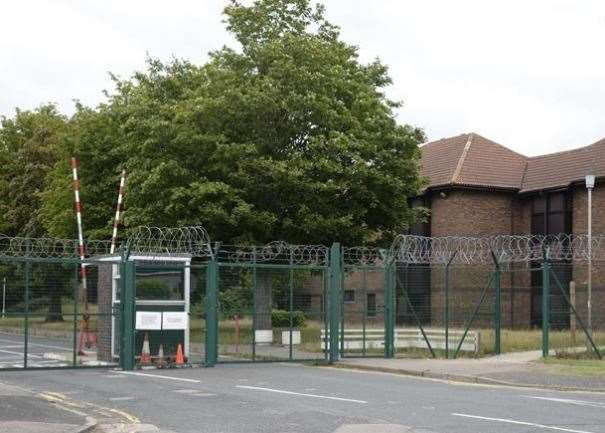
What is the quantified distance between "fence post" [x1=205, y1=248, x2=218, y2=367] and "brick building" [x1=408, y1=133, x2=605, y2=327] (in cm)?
1945

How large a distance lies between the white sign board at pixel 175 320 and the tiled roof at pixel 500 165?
69.9 feet

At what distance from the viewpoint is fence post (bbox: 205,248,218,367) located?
22.0 meters

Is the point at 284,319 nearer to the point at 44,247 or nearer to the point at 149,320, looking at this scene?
the point at 149,320

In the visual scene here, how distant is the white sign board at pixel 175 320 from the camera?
2164cm

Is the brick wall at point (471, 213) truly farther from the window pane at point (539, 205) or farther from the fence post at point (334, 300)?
the fence post at point (334, 300)

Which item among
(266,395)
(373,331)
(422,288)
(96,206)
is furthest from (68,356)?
(422,288)

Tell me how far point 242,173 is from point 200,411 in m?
17.3

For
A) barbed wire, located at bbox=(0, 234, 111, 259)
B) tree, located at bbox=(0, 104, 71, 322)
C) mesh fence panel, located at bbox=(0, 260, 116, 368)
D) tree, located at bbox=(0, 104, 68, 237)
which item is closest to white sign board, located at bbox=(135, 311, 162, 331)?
mesh fence panel, located at bbox=(0, 260, 116, 368)

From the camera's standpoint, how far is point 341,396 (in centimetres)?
1580

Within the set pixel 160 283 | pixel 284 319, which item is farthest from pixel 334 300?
pixel 284 319

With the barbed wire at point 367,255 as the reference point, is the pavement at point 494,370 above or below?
below

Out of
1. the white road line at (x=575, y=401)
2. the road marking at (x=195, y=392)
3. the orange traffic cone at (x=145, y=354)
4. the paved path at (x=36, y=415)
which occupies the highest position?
the orange traffic cone at (x=145, y=354)

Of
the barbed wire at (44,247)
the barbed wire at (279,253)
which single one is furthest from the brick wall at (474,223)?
the barbed wire at (44,247)

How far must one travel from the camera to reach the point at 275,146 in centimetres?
3177
